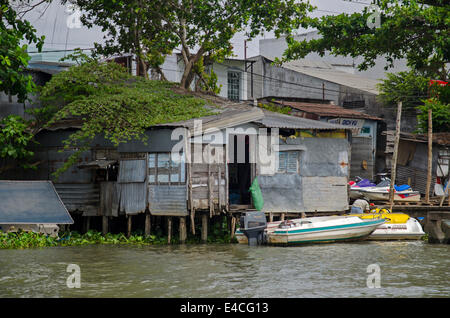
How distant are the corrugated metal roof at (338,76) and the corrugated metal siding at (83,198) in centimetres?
1729

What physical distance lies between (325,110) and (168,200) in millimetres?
13882

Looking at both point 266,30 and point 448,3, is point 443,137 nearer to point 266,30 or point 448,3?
point 266,30

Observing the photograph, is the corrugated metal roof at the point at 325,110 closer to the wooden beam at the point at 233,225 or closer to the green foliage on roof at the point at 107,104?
the green foliage on roof at the point at 107,104

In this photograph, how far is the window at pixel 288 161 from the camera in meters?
21.1

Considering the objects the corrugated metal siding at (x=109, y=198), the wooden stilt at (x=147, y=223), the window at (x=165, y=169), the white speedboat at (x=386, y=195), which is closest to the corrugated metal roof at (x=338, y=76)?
the white speedboat at (x=386, y=195)

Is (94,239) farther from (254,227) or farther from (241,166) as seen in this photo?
(241,166)

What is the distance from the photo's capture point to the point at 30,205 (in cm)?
1822

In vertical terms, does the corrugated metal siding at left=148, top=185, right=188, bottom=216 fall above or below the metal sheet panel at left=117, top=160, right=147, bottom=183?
below

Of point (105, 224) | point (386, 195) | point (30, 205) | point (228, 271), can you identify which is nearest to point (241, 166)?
point (105, 224)

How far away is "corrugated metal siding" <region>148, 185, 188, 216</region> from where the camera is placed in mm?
19609

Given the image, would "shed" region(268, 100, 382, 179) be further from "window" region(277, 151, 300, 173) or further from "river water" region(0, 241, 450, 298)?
"river water" region(0, 241, 450, 298)

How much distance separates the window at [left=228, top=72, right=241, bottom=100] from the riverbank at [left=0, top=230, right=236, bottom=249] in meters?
15.1

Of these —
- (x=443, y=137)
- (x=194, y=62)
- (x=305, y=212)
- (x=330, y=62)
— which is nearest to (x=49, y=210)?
(x=305, y=212)

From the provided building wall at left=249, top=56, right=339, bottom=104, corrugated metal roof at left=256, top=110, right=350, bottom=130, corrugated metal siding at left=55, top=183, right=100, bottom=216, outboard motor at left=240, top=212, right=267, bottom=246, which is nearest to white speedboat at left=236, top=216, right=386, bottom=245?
outboard motor at left=240, top=212, right=267, bottom=246
